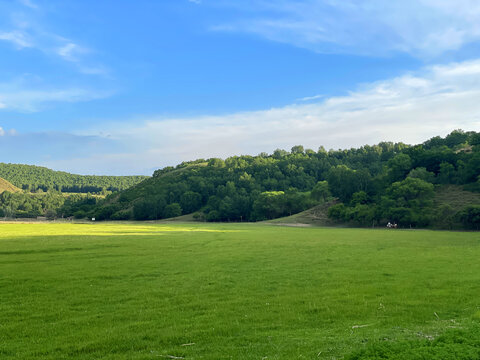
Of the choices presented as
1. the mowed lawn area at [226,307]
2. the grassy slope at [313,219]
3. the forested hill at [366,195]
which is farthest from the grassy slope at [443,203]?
the mowed lawn area at [226,307]

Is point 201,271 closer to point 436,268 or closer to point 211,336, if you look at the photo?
point 211,336

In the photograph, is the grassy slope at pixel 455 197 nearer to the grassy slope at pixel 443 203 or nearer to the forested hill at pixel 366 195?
the grassy slope at pixel 443 203

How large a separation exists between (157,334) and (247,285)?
7.55 metres

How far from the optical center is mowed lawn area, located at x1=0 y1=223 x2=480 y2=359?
9.34 m

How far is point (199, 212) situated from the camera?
17750 cm

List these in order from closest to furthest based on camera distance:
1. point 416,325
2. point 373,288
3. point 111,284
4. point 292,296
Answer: point 416,325
point 292,296
point 373,288
point 111,284

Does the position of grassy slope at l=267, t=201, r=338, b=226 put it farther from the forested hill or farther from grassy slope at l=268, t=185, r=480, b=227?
the forested hill

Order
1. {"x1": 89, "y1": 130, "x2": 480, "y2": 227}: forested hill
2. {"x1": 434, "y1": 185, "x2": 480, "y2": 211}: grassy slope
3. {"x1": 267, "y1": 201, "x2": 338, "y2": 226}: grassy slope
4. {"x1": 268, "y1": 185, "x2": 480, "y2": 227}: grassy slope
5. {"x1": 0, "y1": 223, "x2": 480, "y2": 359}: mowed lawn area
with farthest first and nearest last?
{"x1": 267, "y1": 201, "x2": 338, "y2": 226}: grassy slope
{"x1": 89, "y1": 130, "x2": 480, "y2": 227}: forested hill
{"x1": 434, "y1": 185, "x2": 480, "y2": 211}: grassy slope
{"x1": 268, "y1": 185, "x2": 480, "y2": 227}: grassy slope
{"x1": 0, "y1": 223, "x2": 480, "y2": 359}: mowed lawn area

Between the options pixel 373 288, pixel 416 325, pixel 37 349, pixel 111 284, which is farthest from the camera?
pixel 111 284

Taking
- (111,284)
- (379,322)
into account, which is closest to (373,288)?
(379,322)

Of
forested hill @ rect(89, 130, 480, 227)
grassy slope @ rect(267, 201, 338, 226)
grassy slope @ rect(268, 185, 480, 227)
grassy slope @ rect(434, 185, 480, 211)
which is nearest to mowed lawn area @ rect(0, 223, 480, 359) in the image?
forested hill @ rect(89, 130, 480, 227)

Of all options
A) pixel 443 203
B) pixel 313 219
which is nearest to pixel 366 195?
pixel 313 219

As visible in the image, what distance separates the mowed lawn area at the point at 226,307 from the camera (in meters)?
9.34

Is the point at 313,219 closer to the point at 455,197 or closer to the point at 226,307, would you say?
the point at 455,197
